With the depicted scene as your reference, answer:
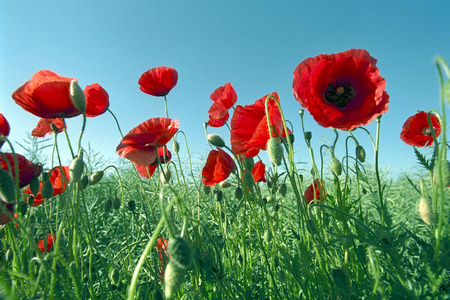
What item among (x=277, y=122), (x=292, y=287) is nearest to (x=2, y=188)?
(x=277, y=122)

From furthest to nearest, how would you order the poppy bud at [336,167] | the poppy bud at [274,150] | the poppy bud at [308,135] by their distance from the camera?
the poppy bud at [308,135] → the poppy bud at [336,167] → the poppy bud at [274,150]

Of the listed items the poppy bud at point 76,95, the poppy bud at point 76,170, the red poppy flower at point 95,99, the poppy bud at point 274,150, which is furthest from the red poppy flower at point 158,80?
the poppy bud at point 274,150

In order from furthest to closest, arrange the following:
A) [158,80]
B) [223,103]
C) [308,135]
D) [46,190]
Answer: [158,80]
[223,103]
[308,135]
[46,190]

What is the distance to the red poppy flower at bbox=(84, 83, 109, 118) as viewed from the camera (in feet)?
3.90

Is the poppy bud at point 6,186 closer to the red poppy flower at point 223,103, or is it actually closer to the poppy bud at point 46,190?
the poppy bud at point 46,190

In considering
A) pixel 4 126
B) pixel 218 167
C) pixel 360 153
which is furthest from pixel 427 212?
pixel 4 126

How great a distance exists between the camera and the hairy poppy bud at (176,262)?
44 centimetres

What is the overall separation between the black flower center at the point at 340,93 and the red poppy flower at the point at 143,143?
0.57m

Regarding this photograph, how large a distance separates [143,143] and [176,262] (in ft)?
2.29

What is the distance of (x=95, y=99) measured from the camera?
121cm

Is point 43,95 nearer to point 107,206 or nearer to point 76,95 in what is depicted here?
point 76,95

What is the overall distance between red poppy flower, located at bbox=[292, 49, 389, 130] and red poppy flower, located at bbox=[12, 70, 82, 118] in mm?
750

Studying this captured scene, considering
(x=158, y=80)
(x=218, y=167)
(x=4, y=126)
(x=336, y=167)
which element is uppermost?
(x=158, y=80)

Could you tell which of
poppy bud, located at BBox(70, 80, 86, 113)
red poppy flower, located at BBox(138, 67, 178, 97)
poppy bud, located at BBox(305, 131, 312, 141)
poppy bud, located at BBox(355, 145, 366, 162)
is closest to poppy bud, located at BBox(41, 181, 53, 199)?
poppy bud, located at BBox(70, 80, 86, 113)
